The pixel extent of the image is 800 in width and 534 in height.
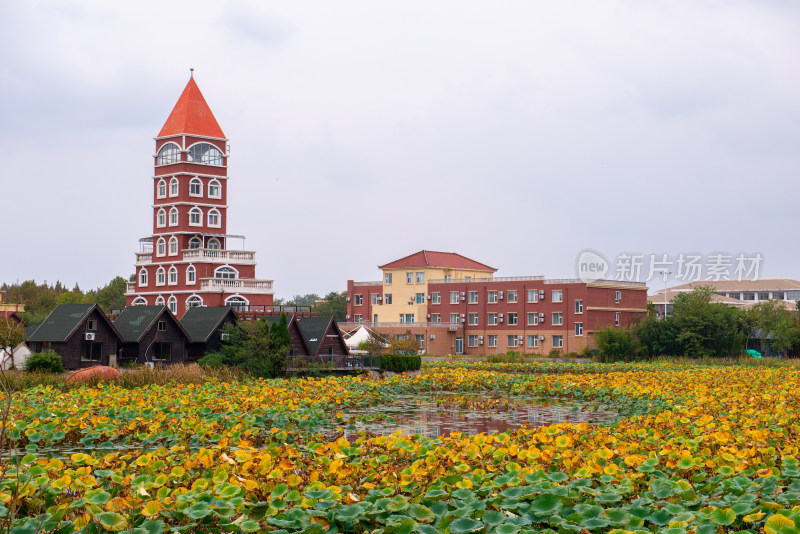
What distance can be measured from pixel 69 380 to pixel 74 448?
9108 mm

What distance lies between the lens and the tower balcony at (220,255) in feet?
168

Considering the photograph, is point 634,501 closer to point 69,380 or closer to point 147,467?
point 147,467

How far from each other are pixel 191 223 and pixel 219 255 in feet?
10.7

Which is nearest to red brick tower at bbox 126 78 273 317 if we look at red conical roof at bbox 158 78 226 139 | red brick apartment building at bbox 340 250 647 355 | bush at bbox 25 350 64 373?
red conical roof at bbox 158 78 226 139

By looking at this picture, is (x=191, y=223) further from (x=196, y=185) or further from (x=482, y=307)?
(x=482, y=307)

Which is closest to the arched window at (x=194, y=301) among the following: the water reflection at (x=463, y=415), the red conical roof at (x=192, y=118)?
the red conical roof at (x=192, y=118)

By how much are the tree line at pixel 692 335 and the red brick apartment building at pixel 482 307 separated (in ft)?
28.5

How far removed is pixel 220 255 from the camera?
51.9m

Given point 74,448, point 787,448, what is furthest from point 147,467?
point 787,448

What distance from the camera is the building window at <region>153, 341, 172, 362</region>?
107 ft

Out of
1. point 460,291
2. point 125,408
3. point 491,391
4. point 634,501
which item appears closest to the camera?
point 634,501

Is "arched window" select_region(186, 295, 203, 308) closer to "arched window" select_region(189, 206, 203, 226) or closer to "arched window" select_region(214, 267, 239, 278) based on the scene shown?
"arched window" select_region(214, 267, 239, 278)

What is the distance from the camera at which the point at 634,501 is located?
663 centimetres

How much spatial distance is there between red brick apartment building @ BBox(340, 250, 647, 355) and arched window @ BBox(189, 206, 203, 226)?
15398mm
